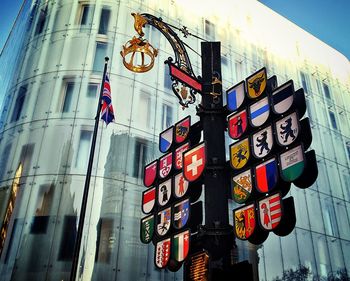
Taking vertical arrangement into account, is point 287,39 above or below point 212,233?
above

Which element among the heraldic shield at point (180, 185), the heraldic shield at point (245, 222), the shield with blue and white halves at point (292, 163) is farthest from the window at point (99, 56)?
the shield with blue and white halves at point (292, 163)

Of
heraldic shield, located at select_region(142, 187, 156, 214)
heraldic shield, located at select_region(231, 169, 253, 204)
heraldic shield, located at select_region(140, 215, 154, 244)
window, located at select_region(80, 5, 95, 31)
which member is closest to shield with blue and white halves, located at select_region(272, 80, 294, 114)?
heraldic shield, located at select_region(231, 169, 253, 204)

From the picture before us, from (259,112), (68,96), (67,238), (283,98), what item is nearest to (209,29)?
(68,96)

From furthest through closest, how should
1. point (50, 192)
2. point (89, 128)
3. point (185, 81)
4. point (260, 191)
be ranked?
point (89, 128), point (50, 192), point (185, 81), point (260, 191)

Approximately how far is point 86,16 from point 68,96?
662 cm

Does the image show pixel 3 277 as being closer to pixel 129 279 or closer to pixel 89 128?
pixel 129 279

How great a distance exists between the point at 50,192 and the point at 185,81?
12336 millimetres

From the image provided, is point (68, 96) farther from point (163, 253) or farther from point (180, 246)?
point (180, 246)

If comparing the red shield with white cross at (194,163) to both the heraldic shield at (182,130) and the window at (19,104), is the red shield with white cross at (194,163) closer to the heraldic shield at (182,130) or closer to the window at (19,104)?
the heraldic shield at (182,130)

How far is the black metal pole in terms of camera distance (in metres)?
6.87

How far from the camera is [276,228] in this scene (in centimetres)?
673

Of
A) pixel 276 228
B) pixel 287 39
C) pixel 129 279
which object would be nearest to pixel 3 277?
pixel 129 279

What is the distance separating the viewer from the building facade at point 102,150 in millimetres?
18062

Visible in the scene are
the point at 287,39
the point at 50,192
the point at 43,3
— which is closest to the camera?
the point at 50,192
